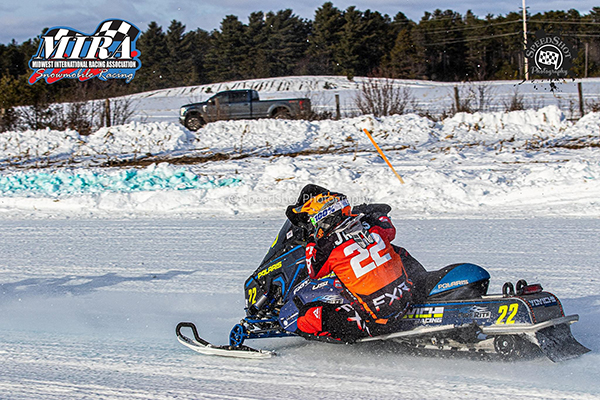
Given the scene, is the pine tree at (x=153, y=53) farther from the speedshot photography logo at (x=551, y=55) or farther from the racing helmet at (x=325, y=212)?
the racing helmet at (x=325, y=212)

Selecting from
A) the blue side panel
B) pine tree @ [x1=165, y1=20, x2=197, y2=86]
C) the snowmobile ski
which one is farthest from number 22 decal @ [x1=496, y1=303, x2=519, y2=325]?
pine tree @ [x1=165, y1=20, x2=197, y2=86]

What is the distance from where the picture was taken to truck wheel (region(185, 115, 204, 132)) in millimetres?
22636

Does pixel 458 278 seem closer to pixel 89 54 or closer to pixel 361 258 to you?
pixel 361 258

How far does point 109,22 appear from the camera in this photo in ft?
76.2

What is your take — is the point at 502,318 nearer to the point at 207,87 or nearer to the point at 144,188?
the point at 144,188

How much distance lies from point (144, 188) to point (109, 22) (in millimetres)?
12675

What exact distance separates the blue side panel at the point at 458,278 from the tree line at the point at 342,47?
1637 inches

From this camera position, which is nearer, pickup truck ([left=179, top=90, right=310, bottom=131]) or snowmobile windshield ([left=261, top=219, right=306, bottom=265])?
snowmobile windshield ([left=261, top=219, right=306, bottom=265])

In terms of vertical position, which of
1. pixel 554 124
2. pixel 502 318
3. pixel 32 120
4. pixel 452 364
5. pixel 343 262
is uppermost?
pixel 32 120

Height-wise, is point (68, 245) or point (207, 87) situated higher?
point (207, 87)

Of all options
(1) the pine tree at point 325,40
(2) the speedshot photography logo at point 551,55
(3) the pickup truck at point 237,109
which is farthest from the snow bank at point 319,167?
(1) the pine tree at point 325,40

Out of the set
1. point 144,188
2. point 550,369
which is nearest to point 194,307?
point 550,369

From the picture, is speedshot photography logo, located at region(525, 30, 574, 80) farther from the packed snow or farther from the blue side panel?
the blue side panel

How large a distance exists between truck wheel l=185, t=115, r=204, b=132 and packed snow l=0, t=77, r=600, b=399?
2.59 m
